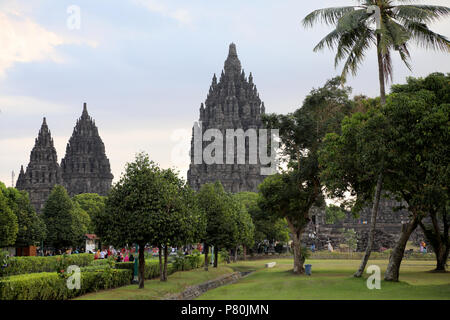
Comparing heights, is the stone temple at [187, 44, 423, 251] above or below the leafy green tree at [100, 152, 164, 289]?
above

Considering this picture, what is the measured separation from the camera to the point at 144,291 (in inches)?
1189

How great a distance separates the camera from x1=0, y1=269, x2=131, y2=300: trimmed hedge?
22281 mm

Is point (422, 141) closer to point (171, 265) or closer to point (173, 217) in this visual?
point (173, 217)

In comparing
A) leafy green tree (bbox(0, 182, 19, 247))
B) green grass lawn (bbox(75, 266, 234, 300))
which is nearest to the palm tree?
green grass lawn (bbox(75, 266, 234, 300))

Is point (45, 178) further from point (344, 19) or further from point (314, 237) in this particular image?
point (344, 19)

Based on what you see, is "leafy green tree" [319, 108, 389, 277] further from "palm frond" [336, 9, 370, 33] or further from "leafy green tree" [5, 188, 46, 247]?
"leafy green tree" [5, 188, 46, 247]

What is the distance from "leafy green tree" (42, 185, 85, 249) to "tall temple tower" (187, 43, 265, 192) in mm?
87392

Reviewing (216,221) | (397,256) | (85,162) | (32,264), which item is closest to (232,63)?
(85,162)

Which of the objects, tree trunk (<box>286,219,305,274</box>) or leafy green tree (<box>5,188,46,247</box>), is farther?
leafy green tree (<box>5,188,46,247</box>)

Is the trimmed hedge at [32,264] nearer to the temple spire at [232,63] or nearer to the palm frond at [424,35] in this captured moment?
the palm frond at [424,35]

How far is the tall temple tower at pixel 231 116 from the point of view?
532 ft

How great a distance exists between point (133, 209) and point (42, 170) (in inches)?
5046

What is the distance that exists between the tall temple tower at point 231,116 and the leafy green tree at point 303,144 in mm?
111849
